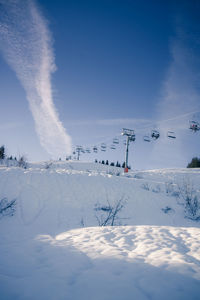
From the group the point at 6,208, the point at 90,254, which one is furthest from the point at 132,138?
the point at 90,254

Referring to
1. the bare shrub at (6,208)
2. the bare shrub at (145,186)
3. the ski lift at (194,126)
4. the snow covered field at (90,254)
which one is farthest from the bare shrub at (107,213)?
the ski lift at (194,126)

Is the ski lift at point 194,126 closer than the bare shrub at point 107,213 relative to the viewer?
No

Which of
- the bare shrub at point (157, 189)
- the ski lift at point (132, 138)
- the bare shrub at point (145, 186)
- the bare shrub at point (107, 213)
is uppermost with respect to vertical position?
the ski lift at point (132, 138)

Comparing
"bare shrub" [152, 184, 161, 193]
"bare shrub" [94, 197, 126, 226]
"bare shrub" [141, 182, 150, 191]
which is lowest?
"bare shrub" [94, 197, 126, 226]

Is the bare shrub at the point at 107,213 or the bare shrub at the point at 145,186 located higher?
the bare shrub at the point at 145,186

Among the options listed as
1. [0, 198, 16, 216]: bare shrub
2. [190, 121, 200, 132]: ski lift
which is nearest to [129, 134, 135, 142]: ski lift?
[190, 121, 200, 132]: ski lift

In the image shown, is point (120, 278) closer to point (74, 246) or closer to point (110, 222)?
point (74, 246)

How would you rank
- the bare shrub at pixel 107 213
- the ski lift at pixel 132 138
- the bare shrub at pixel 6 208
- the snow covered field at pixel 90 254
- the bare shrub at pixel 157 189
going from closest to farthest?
1. the snow covered field at pixel 90 254
2. the bare shrub at pixel 6 208
3. the bare shrub at pixel 107 213
4. the bare shrub at pixel 157 189
5. the ski lift at pixel 132 138

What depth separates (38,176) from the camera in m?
8.27

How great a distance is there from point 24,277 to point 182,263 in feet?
6.82

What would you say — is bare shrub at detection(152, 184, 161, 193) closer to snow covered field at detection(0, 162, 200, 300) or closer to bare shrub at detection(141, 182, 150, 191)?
bare shrub at detection(141, 182, 150, 191)

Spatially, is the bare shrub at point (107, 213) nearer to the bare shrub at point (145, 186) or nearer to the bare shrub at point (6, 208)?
the bare shrub at point (145, 186)

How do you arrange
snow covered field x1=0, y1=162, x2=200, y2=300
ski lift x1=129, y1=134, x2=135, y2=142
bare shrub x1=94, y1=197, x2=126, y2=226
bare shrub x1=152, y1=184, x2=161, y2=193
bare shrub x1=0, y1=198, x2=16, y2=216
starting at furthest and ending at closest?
ski lift x1=129, y1=134, x2=135, y2=142
bare shrub x1=152, y1=184, x2=161, y2=193
bare shrub x1=94, y1=197, x2=126, y2=226
bare shrub x1=0, y1=198, x2=16, y2=216
snow covered field x1=0, y1=162, x2=200, y2=300

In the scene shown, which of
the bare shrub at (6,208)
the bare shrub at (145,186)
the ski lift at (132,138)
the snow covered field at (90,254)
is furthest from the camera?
the ski lift at (132,138)
